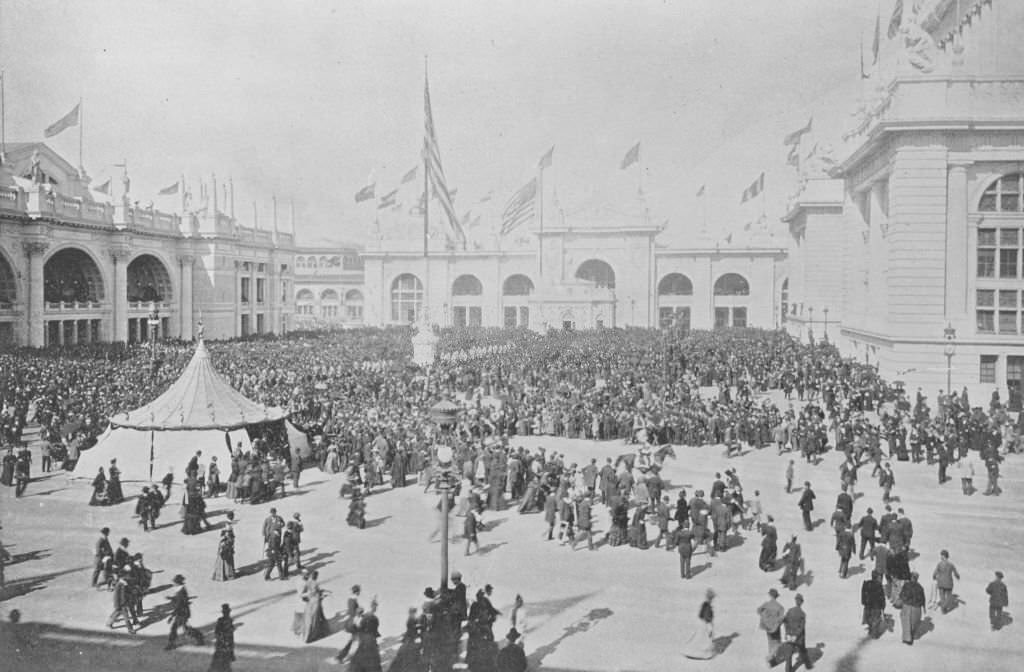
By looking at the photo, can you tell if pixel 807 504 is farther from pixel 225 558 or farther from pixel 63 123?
pixel 63 123

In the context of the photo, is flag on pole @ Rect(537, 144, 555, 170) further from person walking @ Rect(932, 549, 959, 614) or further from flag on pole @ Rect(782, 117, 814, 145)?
person walking @ Rect(932, 549, 959, 614)

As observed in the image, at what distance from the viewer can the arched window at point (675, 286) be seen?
3408 inches

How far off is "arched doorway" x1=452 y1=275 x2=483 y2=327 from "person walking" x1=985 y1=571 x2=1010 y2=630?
79.5 metres

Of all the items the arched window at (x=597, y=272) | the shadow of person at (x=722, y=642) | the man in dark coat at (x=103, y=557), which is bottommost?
the shadow of person at (x=722, y=642)

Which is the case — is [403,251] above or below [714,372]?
above

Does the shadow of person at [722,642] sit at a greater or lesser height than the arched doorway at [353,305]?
lesser

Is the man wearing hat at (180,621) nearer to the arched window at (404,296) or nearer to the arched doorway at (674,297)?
the arched doorway at (674,297)

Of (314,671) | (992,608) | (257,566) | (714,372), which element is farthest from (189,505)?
(714,372)

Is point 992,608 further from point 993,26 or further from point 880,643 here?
point 993,26

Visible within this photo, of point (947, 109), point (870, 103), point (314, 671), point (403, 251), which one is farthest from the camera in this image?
point (403, 251)

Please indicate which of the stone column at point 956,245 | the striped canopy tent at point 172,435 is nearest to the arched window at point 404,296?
the stone column at point 956,245

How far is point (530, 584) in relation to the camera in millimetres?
14547

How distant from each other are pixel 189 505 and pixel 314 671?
7463mm

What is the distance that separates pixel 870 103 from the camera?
154 feet
